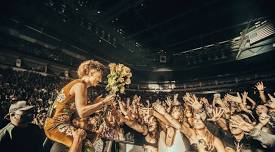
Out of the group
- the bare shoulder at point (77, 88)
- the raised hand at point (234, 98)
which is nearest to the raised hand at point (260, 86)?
the raised hand at point (234, 98)

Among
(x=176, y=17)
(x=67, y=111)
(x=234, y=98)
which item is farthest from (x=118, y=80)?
(x=234, y=98)

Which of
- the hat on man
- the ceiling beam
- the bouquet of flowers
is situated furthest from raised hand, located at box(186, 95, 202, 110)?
the hat on man

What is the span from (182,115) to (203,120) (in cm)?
74

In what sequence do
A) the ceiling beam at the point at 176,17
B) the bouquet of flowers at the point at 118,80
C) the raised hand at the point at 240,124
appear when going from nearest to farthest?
the bouquet of flowers at the point at 118,80 → the raised hand at the point at 240,124 → the ceiling beam at the point at 176,17

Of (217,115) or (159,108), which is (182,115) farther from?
(217,115)

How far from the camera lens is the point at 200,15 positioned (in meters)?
8.05

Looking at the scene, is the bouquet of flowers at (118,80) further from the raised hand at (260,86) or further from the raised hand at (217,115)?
the raised hand at (260,86)

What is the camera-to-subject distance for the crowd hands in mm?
6625

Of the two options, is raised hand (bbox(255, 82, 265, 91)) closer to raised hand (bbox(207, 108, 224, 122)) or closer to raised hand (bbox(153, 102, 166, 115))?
raised hand (bbox(207, 108, 224, 122))

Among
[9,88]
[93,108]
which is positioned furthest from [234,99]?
[9,88]

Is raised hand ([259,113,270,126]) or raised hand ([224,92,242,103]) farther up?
raised hand ([224,92,242,103])

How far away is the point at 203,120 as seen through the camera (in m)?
7.75

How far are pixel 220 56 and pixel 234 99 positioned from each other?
1734mm

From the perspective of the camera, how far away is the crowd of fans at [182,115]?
5895 mm
